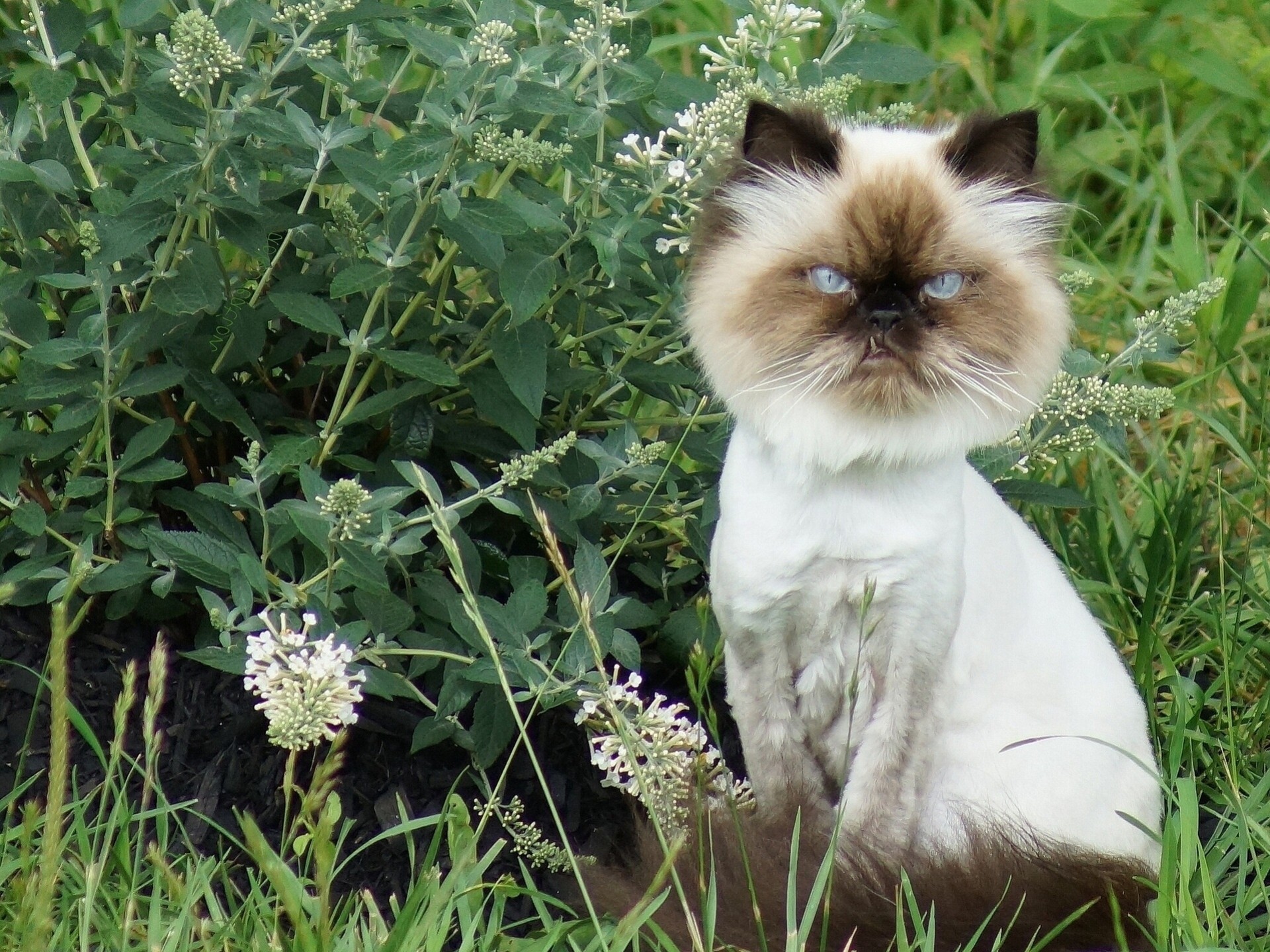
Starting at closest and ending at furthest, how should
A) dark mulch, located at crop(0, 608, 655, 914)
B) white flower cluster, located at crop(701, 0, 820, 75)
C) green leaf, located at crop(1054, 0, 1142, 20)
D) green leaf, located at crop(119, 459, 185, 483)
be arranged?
white flower cluster, located at crop(701, 0, 820, 75) → green leaf, located at crop(119, 459, 185, 483) → dark mulch, located at crop(0, 608, 655, 914) → green leaf, located at crop(1054, 0, 1142, 20)

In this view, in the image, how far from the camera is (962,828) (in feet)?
6.44

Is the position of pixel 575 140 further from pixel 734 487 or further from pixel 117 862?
pixel 117 862

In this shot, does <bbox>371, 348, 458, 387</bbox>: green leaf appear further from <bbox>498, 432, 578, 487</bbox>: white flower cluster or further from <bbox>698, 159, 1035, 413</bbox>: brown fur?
<bbox>698, 159, 1035, 413</bbox>: brown fur

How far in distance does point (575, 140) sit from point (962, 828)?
3.78 ft

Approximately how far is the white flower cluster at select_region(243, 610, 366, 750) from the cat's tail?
1.56 ft

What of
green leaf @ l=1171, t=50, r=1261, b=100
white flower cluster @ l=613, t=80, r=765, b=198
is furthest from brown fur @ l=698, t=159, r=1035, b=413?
green leaf @ l=1171, t=50, r=1261, b=100

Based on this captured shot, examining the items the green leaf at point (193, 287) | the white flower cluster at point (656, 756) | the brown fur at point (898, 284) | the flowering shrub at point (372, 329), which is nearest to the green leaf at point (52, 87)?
the flowering shrub at point (372, 329)

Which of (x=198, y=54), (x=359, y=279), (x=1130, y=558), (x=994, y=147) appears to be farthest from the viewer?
(x=1130, y=558)

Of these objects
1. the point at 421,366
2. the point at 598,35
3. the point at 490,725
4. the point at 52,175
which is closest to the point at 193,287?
the point at 52,175

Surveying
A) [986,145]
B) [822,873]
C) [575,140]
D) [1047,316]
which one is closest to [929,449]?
[1047,316]

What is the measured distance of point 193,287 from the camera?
81.8 inches

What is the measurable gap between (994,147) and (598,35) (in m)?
0.58

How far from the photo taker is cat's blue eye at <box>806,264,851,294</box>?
186cm

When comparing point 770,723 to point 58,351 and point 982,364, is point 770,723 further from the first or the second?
point 58,351
